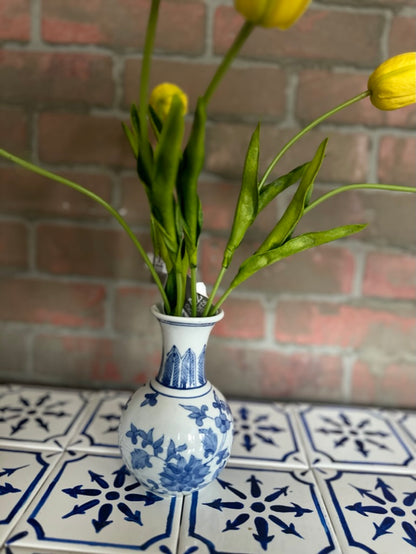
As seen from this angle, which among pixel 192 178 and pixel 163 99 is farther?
pixel 163 99

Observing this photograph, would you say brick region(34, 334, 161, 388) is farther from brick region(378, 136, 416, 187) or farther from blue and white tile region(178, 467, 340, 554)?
brick region(378, 136, 416, 187)

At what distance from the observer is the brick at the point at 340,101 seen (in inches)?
31.7

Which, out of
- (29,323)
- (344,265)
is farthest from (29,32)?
(344,265)

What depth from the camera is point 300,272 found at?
848mm

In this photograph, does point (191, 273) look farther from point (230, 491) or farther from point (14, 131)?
point (14, 131)

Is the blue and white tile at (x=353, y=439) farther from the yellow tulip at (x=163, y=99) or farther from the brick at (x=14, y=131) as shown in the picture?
the brick at (x=14, y=131)

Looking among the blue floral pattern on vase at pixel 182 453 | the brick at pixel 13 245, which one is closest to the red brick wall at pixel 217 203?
the brick at pixel 13 245

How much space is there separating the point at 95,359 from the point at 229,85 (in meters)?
0.50

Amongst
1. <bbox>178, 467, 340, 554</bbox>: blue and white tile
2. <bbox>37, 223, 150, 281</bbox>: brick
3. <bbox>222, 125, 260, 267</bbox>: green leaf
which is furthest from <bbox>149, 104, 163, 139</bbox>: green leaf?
<bbox>178, 467, 340, 554</bbox>: blue and white tile

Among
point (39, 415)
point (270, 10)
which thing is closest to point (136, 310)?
point (39, 415)

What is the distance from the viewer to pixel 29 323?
34.6 inches

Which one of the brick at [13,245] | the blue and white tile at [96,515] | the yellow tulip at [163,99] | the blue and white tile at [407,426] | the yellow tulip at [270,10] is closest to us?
the yellow tulip at [270,10]

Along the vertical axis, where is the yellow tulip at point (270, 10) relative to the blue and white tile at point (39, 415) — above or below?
above

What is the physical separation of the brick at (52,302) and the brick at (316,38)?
45 cm
